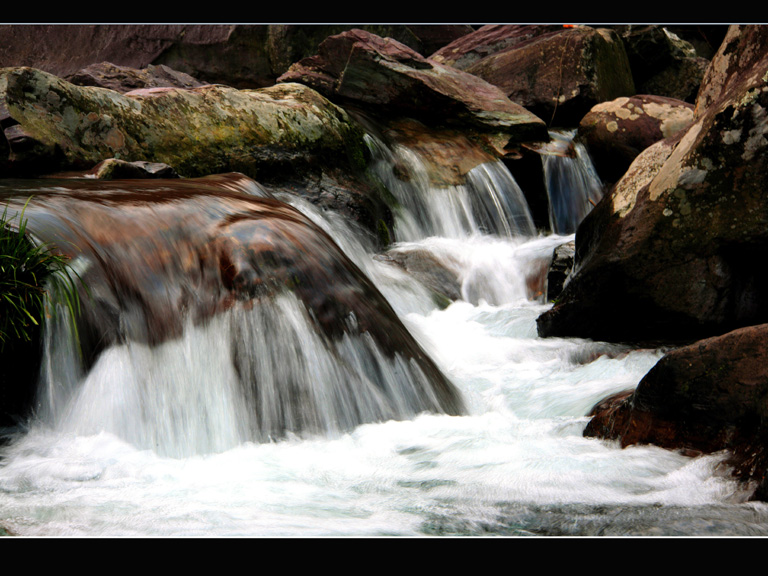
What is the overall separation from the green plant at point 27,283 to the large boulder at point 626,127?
707cm

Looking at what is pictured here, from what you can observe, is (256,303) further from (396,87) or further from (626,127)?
(626,127)

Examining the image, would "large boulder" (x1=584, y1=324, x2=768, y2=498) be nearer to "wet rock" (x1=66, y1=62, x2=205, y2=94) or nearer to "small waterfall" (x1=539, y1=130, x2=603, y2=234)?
"small waterfall" (x1=539, y1=130, x2=603, y2=234)

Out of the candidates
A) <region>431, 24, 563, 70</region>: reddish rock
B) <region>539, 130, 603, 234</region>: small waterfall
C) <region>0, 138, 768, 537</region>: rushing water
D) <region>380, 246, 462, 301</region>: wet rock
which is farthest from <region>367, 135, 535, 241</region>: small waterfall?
<region>431, 24, 563, 70</region>: reddish rock

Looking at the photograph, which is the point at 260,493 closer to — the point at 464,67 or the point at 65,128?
the point at 65,128

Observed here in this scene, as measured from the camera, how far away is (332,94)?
31.7 feet

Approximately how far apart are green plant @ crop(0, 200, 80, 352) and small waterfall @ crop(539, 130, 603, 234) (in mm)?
6704

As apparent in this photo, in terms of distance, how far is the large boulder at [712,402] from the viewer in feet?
9.37

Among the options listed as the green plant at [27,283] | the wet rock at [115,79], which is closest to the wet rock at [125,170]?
the green plant at [27,283]

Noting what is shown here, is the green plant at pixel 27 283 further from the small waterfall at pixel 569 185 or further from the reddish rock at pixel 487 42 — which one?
the reddish rock at pixel 487 42

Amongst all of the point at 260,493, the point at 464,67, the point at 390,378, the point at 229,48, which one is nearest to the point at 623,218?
A: the point at 390,378

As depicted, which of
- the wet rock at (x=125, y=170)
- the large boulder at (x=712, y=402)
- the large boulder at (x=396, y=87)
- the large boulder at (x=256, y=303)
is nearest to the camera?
the large boulder at (x=712, y=402)

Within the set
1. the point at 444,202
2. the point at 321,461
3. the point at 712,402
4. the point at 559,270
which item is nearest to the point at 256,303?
the point at 321,461

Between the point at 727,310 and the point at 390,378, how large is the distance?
2.30 metres

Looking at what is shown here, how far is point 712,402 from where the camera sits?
9.93 ft
